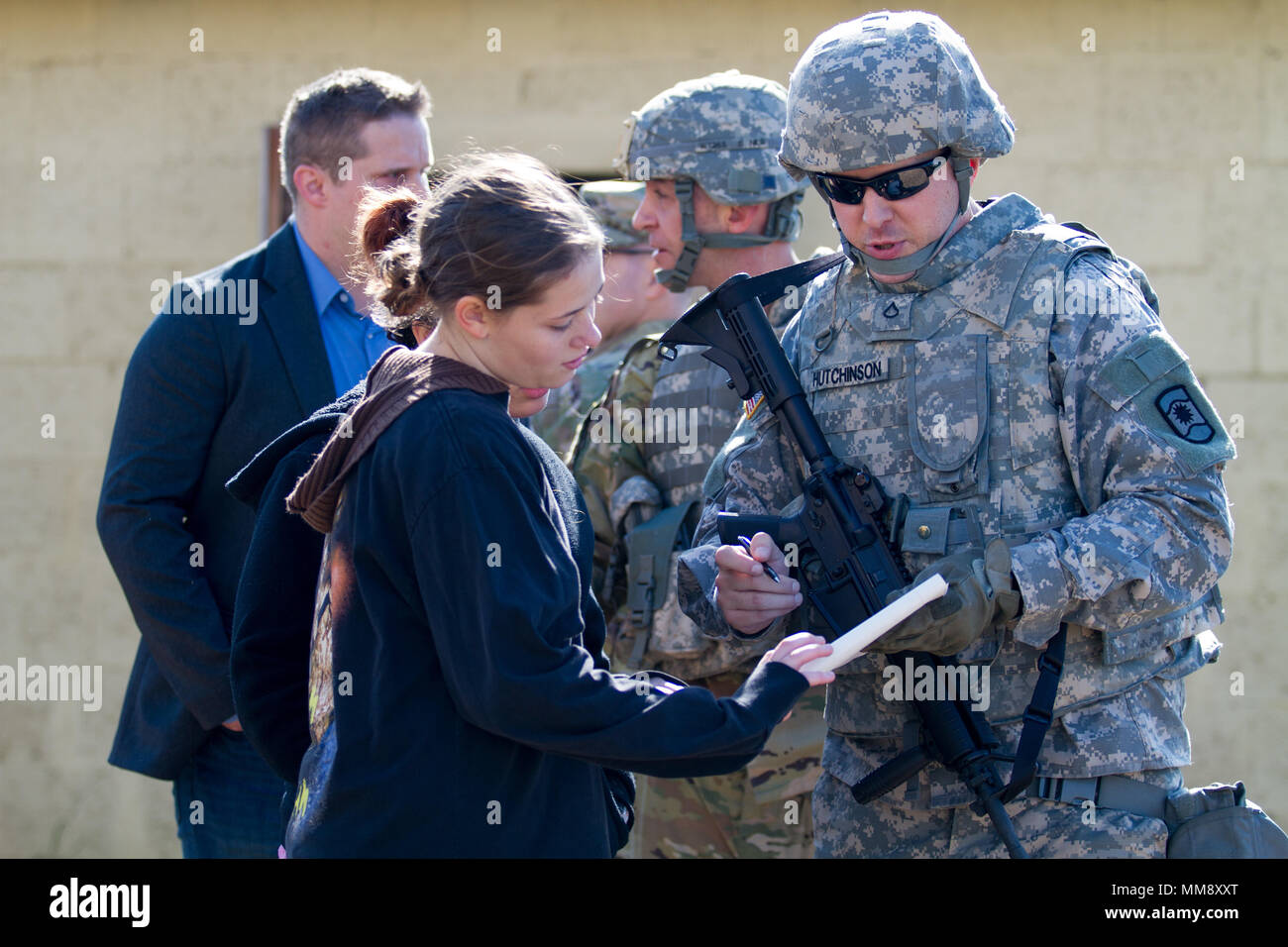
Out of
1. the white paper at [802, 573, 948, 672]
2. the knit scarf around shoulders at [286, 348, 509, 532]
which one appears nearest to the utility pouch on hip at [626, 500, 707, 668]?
the white paper at [802, 573, 948, 672]

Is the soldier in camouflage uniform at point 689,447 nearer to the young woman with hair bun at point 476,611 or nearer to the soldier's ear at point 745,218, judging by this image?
the soldier's ear at point 745,218

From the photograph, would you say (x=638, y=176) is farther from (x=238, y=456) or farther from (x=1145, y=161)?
(x=1145, y=161)

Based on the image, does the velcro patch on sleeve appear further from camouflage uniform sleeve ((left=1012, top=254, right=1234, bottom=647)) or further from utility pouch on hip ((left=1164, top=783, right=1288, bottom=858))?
utility pouch on hip ((left=1164, top=783, right=1288, bottom=858))

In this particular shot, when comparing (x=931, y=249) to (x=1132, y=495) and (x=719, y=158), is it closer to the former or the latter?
(x=1132, y=495)

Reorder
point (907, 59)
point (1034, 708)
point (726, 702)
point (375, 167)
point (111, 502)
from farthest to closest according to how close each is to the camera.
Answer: point (375, 167), point (111, 502), point (907, 59), point (1034, 708), point (726, 702)

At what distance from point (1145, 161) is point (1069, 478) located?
2.77m

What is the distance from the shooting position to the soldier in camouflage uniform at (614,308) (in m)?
4.27

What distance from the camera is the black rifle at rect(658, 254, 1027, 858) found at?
97.6 inches

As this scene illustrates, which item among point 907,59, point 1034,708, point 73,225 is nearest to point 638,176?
point 907,59

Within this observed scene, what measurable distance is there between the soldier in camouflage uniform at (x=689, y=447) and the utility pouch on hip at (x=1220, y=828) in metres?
1.12

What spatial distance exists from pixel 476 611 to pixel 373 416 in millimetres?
334

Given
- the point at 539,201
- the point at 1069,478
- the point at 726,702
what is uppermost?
the point at 539,201

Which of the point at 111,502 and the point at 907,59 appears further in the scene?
the point at 111,502
